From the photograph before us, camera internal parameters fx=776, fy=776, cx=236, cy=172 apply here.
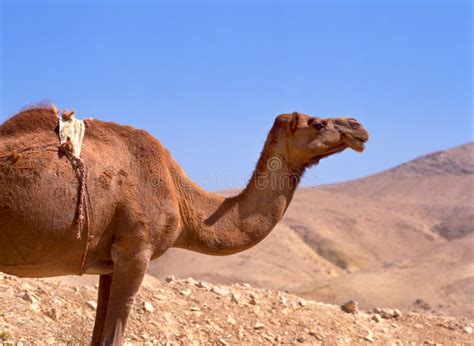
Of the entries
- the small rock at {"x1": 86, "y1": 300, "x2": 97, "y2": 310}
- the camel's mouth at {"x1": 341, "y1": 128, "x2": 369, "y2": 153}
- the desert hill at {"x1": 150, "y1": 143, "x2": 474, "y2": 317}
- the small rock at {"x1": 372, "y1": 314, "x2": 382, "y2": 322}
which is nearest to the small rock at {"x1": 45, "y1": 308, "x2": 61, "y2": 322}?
the small rock at {"x1": 86, "y1": 300, "x2": 97, "y2": 310}

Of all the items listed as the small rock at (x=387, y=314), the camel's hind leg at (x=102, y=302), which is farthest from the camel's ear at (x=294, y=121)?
the small rock at (x=387, y=314)

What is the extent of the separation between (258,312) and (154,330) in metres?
1.85

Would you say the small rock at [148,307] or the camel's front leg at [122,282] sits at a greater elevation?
the camel's front leg at [122,282]

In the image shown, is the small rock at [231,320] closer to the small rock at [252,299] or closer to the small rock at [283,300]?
the small rock at [252,299]

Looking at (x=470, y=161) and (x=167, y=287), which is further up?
(x=470, y=161)

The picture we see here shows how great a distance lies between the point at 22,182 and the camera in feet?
19.8

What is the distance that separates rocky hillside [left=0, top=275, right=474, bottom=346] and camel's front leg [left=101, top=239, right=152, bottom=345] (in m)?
1.90

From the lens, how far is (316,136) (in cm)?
723

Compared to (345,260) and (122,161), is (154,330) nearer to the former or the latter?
(122,161)

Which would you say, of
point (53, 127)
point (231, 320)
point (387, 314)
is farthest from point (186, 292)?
point (53, 127)

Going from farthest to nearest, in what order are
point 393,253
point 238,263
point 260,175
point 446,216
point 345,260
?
point 446,216 < point 393,253 < point 345,260 < point 238,263 < point 260,175

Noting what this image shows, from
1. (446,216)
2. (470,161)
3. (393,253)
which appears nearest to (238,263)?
(393,253)

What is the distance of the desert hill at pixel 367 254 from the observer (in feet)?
78.1

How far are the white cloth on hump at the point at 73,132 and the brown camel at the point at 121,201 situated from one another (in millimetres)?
75
